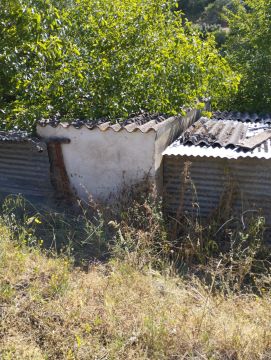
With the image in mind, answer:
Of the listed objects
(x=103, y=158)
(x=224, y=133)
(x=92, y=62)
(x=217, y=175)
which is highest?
(x=92, y=62)

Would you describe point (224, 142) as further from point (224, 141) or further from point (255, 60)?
point (255, 60)

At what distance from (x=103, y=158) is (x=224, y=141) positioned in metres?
1.78

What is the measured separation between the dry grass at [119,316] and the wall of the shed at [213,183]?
5.11 ft

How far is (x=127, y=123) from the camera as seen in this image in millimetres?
5801

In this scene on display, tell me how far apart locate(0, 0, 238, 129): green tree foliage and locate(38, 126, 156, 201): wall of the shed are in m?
0.60

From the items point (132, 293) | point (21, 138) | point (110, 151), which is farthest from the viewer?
point (21, 138)

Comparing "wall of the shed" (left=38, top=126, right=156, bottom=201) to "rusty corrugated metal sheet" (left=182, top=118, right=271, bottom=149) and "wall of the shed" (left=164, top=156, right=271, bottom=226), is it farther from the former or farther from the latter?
"rusty corrugated metal sheet" (left=182, top=118, right=271, bottom=149)

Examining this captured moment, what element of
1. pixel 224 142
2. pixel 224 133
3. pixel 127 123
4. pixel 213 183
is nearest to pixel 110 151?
A: pixel 127 123

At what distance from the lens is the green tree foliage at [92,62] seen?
20.1 feet

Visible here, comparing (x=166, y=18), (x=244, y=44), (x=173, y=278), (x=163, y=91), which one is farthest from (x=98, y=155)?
(x=244, y=44)

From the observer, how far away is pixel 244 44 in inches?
416

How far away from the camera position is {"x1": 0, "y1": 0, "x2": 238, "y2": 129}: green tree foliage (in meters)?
6.12

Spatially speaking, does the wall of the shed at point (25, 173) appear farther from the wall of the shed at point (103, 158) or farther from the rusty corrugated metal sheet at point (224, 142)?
the rusty corrugated metal sheet at point (224, 142)

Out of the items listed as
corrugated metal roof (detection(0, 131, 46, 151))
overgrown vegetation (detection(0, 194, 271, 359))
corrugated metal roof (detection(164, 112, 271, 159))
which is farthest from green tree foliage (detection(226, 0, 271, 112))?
corrugated metal roof (detection(0, 131, 46, 151))
